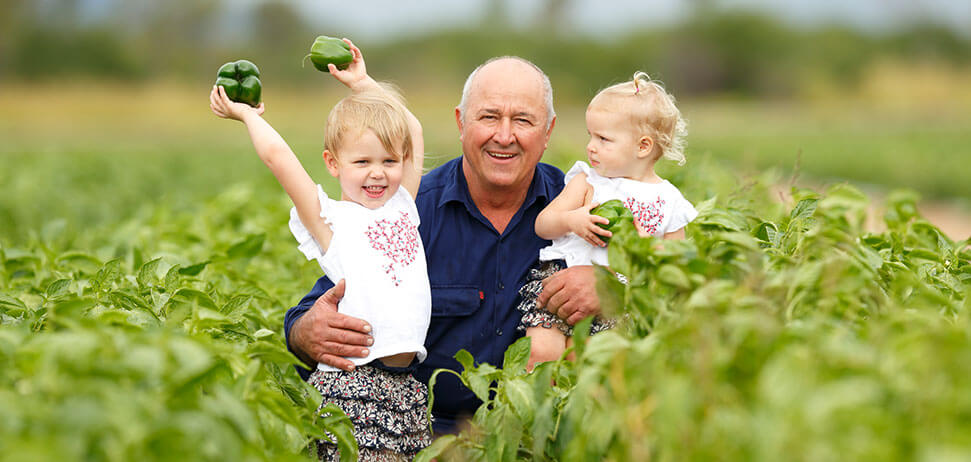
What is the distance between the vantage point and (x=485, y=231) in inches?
141

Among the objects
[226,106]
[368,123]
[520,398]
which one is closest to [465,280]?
[368,123]

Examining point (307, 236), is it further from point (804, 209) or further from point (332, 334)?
point (804, 209)

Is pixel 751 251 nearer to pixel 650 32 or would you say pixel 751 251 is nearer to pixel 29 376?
pixel 29 376

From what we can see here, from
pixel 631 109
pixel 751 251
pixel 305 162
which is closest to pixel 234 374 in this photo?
pixel 751 251

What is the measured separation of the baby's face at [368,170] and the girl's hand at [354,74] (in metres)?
0.39

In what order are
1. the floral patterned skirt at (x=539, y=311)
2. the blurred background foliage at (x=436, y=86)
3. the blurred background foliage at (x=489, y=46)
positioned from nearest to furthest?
the floral patterned skirt at (x=539, y=311)
the blurred background foliage at (x=436, y=86)
the blurred background foliage at (x=489, y=46)

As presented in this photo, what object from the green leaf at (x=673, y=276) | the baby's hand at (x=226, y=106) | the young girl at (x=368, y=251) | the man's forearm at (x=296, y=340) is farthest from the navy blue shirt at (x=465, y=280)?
the green leaf at (x=673, y=276)

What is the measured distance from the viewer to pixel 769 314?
1.83 m

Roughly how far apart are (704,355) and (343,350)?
158 cm

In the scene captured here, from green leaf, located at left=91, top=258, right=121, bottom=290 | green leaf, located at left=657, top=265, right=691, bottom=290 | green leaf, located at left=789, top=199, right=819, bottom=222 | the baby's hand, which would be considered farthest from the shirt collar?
green leaf, located at left=657, top=265, right=691, bottom=290

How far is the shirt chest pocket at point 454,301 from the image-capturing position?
11.2 feet

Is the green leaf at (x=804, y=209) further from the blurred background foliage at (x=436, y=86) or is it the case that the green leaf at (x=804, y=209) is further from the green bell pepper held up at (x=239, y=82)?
the blurred background foliage at (x=436, y=86)

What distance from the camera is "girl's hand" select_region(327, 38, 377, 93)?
328cm

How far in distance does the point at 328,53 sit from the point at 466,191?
0.80m
